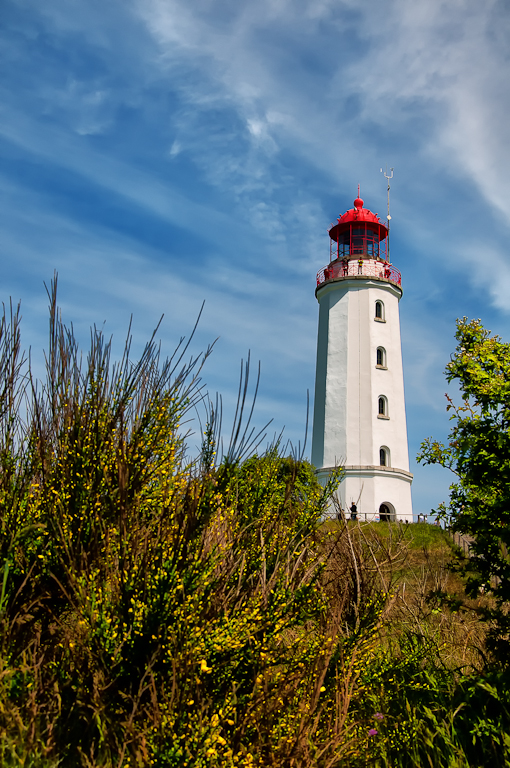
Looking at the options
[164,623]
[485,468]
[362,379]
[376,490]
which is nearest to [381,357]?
[362,379]

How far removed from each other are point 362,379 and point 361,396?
92 cm

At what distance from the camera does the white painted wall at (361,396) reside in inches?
1161

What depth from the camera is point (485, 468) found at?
6605mm

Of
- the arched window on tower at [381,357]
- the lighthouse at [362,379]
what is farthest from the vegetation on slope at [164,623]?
the arched window on tower at [381,357]

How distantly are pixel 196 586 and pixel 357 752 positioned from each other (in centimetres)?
189

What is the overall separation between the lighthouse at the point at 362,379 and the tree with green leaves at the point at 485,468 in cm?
2173

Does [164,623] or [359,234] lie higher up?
[359,234]

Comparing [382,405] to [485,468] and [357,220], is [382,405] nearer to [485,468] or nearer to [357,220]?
[357,220]

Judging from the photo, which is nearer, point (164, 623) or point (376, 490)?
point (164, 623)

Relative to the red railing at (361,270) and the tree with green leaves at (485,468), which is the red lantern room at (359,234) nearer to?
the red railing at (361,270)

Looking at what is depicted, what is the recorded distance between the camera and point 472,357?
23.5 ft

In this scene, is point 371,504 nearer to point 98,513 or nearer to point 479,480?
point 479,480

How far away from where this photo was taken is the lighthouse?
29.5 metres

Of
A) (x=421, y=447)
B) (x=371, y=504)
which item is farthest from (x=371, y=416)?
(x=421, y=447)
